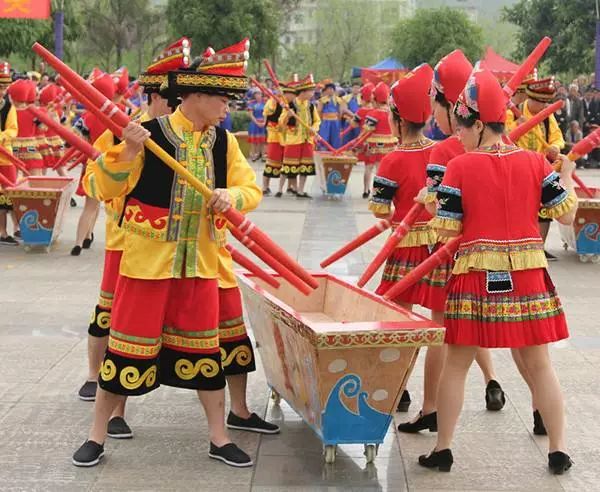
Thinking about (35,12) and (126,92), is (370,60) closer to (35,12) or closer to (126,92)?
(35,12)

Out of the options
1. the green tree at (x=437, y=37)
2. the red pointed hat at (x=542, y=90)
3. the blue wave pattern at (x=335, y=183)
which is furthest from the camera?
the green tree at (x=437, y=37)

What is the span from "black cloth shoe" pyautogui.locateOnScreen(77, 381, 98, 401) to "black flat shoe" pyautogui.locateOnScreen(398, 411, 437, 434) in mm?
1592

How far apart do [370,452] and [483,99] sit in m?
1.55

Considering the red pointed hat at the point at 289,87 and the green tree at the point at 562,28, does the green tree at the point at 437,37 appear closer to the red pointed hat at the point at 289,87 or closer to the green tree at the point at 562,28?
the green tree at the point at 562,28

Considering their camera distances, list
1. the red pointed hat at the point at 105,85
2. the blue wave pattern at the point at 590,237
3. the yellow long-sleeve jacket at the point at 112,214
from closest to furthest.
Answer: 1. the yellow long-sleeve jacket at the point at 112,214
2. the red pointed hat at the point at 105,85
3. the blue wave pattern at the point at 590,237

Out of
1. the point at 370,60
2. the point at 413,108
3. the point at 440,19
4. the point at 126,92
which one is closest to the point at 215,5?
the point at 440,19

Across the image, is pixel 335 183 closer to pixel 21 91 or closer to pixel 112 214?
pixel 21 91

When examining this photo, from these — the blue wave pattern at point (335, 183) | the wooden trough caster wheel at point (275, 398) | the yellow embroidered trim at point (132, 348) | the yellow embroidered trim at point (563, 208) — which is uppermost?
the yellow embroidered trim at point (563, 208)

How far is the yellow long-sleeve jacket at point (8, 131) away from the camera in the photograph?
35.1ft

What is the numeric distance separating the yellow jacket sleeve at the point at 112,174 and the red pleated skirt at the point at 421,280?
1457 millimetres

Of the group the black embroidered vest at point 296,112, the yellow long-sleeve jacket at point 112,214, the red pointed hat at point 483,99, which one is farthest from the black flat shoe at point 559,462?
the black embroidered vest at point 296,112

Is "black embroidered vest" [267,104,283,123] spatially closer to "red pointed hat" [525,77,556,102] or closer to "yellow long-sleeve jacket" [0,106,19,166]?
"yellow long-sleeve jacket" [0,106,19,166]

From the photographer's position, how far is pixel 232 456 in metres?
4.74

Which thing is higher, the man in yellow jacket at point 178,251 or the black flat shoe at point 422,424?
the man in yellow jacket at point 178,251
